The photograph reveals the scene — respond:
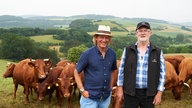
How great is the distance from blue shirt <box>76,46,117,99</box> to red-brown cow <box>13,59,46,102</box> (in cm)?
574

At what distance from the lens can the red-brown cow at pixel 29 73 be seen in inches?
438

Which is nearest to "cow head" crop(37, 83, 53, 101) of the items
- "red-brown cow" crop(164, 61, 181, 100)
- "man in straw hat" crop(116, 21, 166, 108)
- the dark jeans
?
"red-brown cow" crop(164, 61, 181, 100)

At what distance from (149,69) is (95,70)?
1.09 meters

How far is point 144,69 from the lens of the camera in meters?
5.48

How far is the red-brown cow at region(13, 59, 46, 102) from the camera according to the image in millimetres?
11125

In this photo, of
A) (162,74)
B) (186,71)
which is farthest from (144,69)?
(186,71)

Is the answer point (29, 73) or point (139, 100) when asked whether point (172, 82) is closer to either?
point (29, 73)

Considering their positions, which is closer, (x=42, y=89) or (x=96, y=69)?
(x=96, y=69)

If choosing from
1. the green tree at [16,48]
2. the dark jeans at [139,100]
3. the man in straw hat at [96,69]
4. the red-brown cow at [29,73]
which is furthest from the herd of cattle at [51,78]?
the green tree at [16,48]

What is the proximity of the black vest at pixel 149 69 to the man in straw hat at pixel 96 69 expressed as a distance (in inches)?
16.7

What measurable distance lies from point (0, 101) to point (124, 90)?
26.0 ft

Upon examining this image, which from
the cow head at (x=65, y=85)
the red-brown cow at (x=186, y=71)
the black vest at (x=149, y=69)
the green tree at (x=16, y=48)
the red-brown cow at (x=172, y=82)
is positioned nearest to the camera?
the black vest at (x=149, y=69)

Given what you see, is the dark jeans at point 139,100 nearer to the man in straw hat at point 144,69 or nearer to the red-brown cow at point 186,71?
the man in straw hat at point 144,69

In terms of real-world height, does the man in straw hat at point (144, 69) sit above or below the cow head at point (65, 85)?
above
